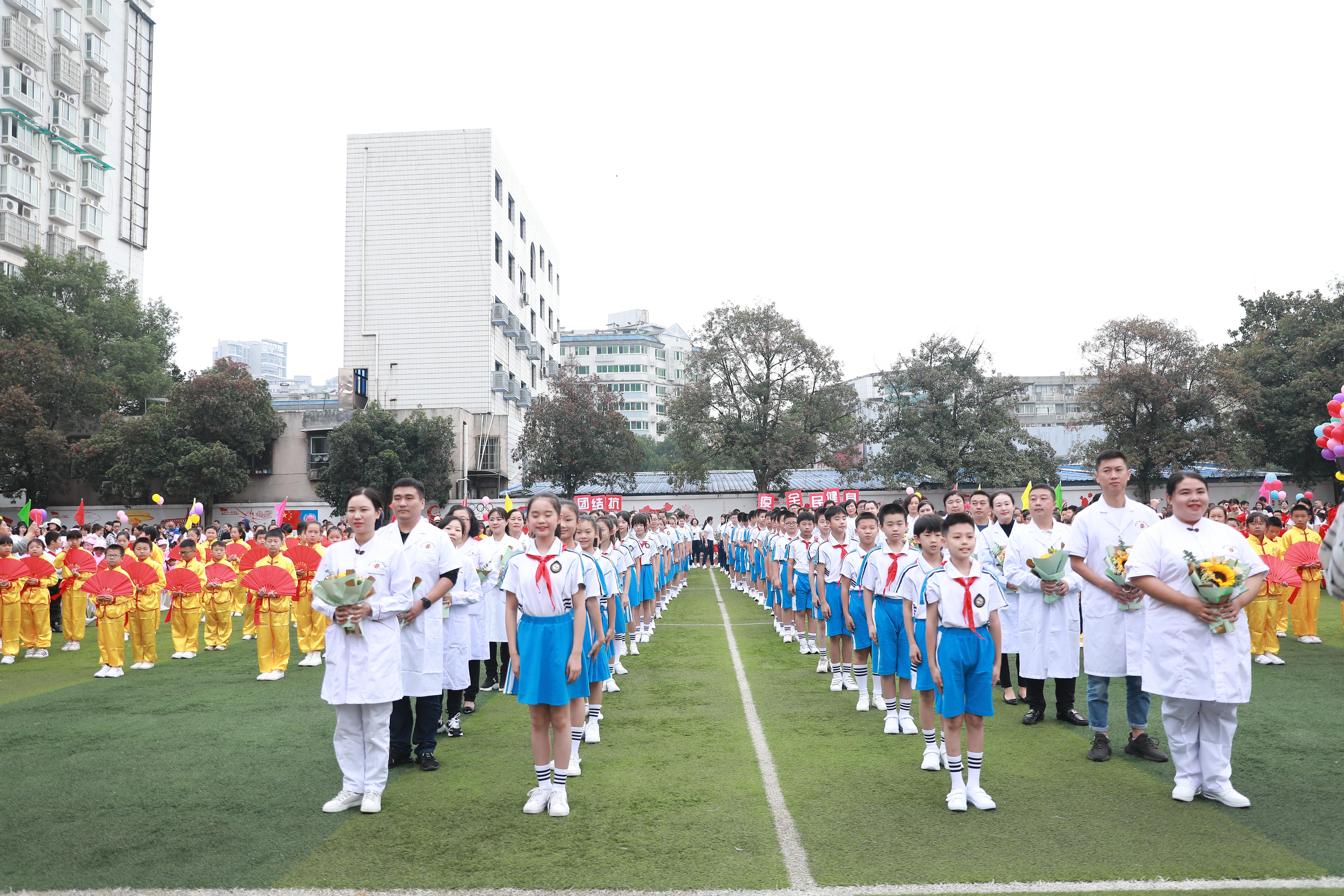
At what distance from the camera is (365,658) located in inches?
204

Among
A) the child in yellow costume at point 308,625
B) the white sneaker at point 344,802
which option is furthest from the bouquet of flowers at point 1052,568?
the child in yellow costume at point 308,625

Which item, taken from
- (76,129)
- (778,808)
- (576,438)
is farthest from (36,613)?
(76,129)

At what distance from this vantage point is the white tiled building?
38625mm

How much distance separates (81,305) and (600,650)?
4224cm

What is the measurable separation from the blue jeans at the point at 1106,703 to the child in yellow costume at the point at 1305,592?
266 inches

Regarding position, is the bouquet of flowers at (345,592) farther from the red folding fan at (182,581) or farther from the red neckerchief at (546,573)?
the red folding fan at (182,581)

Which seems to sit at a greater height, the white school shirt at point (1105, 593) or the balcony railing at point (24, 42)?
the balcony railing at point (24, 42)

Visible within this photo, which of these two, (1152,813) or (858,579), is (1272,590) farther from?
(1152,813)

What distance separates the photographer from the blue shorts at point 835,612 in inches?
342

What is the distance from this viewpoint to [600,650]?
6.24 m

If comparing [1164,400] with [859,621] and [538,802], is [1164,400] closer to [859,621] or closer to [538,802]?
[859,621]

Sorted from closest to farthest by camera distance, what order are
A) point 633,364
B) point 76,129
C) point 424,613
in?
1. point 424,613
2. point 76,129
3. point 633,364

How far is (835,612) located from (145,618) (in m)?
8.66

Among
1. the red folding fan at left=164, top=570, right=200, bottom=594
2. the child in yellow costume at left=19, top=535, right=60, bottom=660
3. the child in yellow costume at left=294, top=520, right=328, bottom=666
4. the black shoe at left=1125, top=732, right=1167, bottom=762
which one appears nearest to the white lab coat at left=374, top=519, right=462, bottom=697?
the black shoe at left=1125, top=732, right=1167, bottom=762
